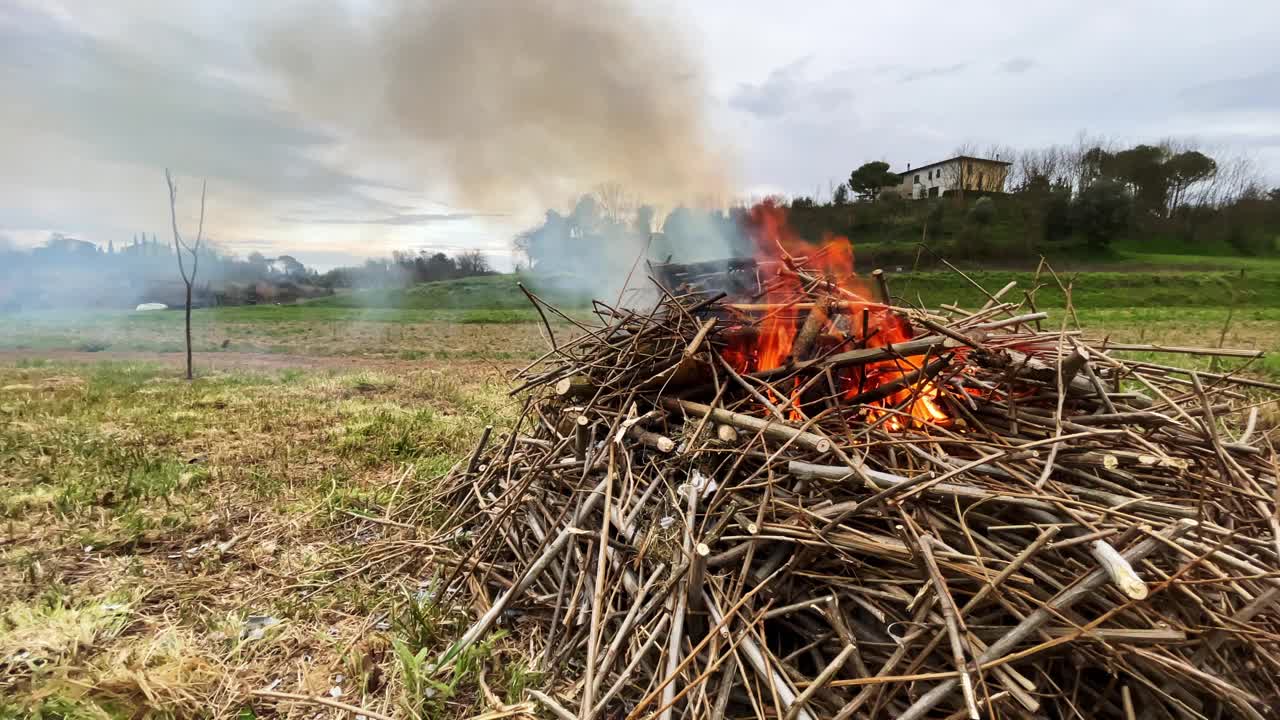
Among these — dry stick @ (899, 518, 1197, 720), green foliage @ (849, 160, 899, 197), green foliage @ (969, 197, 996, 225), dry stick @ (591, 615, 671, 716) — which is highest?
green foliage @ (849, 160, 899, 197)

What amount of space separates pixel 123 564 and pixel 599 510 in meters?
3.57

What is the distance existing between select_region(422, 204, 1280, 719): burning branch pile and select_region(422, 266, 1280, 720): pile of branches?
1cm

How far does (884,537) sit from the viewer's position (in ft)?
7.47

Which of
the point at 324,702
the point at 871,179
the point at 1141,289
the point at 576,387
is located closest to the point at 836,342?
the point at 576,387

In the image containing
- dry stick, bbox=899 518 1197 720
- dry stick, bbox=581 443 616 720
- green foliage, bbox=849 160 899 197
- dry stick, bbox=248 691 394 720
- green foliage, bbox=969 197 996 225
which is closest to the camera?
dry stick, bbox=899 518 1197 720

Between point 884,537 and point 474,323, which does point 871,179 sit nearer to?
point 474,323

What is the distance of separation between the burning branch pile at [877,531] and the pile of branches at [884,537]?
15mm

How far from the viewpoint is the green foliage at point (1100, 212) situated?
4225 centimetres

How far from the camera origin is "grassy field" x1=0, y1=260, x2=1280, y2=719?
264 cm

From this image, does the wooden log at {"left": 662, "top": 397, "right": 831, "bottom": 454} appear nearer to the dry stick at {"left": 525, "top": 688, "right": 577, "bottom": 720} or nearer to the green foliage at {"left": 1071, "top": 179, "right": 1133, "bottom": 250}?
the dry stick at {"left": 525, "top": 688, "right": 577, "bottom": 720}

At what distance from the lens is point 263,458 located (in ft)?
20.0

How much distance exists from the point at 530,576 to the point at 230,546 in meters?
2.79

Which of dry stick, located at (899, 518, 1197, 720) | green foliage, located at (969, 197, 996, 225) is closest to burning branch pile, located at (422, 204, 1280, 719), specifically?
dry stick, located at (899, 518, 1197, 720)

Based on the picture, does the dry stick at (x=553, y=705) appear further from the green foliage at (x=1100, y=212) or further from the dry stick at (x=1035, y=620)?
the green foliage at (x=1100, y=212)
